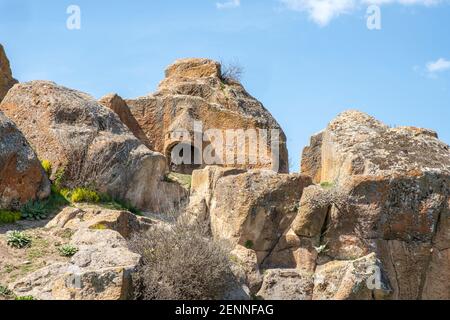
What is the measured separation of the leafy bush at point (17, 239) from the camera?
1520cm

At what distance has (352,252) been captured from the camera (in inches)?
627

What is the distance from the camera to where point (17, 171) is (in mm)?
17344

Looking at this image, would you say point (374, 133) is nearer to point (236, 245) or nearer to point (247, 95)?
point (236, 245)

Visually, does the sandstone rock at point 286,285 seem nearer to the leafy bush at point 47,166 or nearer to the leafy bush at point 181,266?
the leafy bush at point 181,266

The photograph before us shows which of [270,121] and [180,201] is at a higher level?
[270,121]

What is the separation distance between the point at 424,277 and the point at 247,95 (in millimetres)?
12224

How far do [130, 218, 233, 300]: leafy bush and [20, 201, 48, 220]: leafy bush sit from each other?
9.57ft

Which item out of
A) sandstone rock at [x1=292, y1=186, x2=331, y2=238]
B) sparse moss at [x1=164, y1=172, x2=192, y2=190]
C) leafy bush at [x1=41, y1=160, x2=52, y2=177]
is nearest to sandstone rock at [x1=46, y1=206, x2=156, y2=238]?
leafy bush at [x1=41, y1=160, x2=52, y2=177]

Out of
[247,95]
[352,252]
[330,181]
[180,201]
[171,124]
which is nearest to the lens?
[352,252]

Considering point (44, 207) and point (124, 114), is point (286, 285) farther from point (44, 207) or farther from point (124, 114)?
point (124, 114)

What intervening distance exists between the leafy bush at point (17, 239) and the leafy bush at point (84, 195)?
251cm

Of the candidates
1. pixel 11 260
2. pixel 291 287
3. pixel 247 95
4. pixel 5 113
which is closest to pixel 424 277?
pixel 291 287

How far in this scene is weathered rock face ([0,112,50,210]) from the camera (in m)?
17.1

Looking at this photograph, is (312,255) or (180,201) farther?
(180,201)
